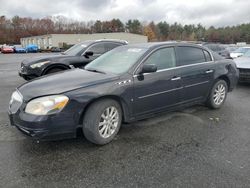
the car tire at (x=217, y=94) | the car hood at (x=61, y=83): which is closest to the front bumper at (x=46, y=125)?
the car hood at (x=61, y=83)

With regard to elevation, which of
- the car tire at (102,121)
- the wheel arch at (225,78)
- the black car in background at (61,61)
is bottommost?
the car tire at (102,121)

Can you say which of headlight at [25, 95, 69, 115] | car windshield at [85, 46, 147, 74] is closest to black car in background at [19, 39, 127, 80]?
car windshield at [85, 46, 147, 74]

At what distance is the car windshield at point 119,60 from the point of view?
432 centimetres

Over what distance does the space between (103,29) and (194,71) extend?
95857 mm

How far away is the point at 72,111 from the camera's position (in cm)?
349

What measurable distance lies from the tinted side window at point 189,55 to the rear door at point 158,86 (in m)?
0.19

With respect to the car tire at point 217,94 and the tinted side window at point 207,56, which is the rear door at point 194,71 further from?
the car tire at point 217,94

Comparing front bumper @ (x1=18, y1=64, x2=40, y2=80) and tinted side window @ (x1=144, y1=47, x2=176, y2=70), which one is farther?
front bumper @ (x1=18, y1=64, x2=40, y2=80)

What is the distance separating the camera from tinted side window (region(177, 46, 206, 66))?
4957mm

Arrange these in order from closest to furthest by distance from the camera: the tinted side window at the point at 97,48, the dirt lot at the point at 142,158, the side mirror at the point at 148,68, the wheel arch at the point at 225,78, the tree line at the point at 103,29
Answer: the dirt lot at the point at 142,158
the side mirror at the point at 148,68
the wheel arch at the point at 225,78
the tinted side window at the point at 97,48
the tree line at the point at 103,29

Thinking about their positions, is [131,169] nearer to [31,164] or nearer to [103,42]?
[31,164]

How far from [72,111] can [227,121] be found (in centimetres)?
317

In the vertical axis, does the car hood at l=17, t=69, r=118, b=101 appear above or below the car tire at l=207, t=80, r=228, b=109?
above

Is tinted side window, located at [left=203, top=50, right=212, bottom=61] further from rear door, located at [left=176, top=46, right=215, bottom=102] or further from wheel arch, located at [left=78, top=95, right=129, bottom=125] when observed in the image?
wheel arch, located at [left=78, top=95, right=129, bottom=125]
